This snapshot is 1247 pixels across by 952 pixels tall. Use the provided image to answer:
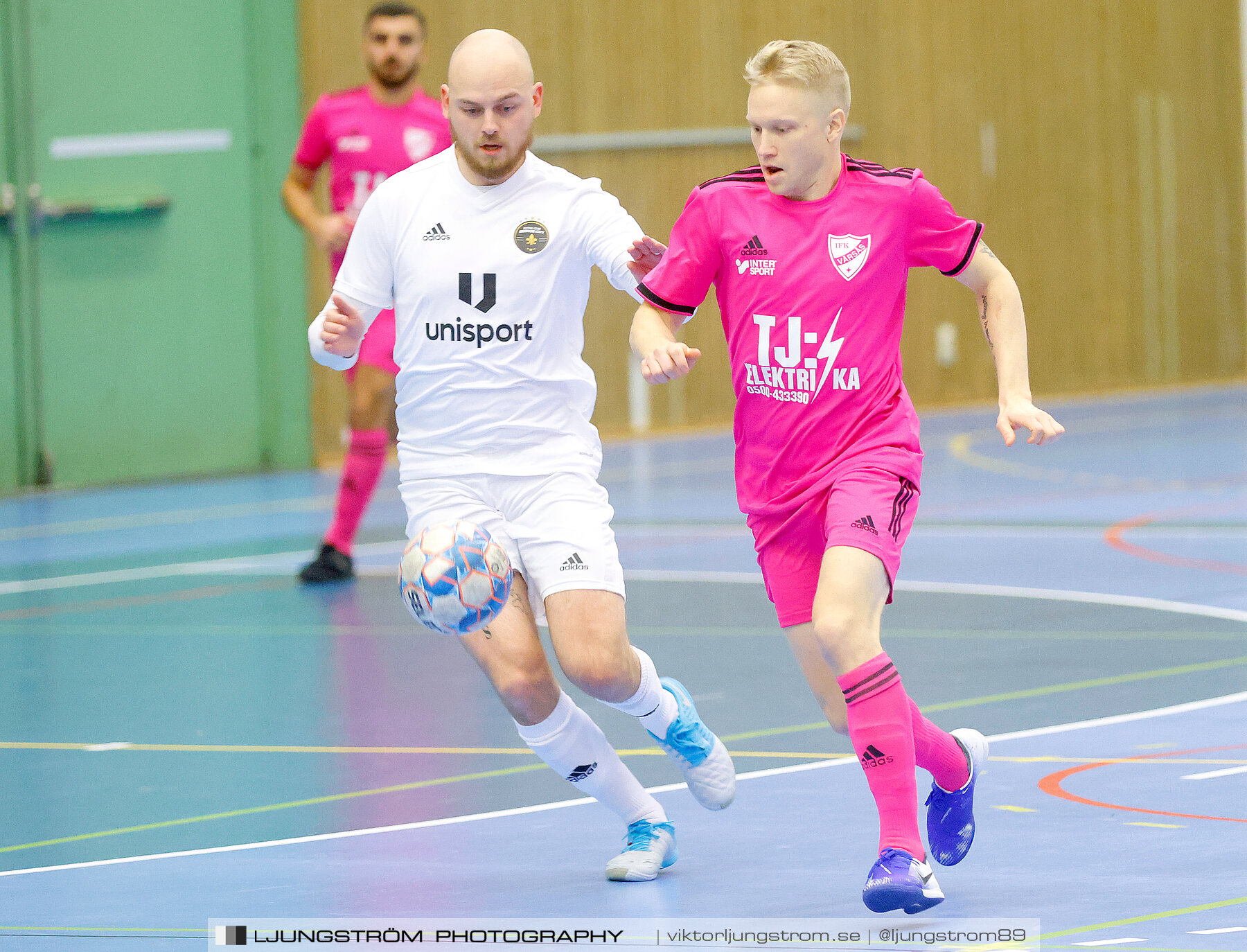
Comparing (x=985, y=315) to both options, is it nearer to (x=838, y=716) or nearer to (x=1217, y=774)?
(x=838, y=716)

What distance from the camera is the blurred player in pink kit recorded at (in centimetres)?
905

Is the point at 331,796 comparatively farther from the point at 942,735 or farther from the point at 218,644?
the point at 218,644

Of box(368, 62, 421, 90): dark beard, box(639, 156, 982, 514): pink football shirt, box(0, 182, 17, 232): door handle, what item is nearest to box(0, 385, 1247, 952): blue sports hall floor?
box(639, 156, 982, 514): pink football shirt

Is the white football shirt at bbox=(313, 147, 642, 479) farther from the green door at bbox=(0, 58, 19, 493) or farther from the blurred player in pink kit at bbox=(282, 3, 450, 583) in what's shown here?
the green door at bbox=(0, 58, 19, 493)

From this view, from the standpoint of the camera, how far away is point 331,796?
5160mm

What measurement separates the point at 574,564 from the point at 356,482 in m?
4.92

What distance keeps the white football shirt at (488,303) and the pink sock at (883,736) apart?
39.1 inches

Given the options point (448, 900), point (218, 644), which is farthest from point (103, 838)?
point (218, 644)

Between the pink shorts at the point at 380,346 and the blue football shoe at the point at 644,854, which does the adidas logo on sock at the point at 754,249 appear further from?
the pink shorts at the point at 380,346

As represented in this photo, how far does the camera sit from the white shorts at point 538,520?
4.43m

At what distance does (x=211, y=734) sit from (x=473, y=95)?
8.09 ft

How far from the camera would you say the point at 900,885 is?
3668 millimetres

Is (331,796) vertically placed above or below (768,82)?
below

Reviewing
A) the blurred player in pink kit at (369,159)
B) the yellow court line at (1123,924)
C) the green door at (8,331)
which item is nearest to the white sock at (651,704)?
the yellow court line at (1123,924)
